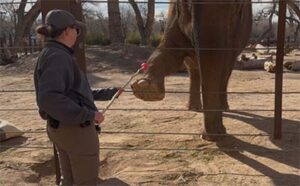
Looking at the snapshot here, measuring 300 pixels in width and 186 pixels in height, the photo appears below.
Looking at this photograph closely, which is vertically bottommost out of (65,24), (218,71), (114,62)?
(114,62)

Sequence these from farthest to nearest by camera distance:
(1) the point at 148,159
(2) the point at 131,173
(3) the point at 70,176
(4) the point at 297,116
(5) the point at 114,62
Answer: (5) the point at 114,62 < (4) the point at 297,116 < (1) the point at 148,159 < (2) the point at 131,173 < (3) the point at 70,176

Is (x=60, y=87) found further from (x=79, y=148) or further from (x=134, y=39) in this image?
(x=134, y=39)

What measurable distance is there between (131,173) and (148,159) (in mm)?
461

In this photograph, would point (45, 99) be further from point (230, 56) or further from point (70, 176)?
point (230, 56)

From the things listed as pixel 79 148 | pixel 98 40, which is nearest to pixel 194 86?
pixel 79 148

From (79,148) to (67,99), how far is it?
0.37 metres

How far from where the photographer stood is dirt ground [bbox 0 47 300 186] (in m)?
4.24

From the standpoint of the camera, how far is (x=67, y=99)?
2.90m

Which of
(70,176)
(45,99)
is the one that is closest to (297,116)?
(70,176)

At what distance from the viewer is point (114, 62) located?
15242 millimetres

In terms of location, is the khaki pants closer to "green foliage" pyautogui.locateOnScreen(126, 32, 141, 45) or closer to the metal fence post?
the metal fence post

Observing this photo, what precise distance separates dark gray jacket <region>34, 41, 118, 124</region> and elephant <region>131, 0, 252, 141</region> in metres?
1.54

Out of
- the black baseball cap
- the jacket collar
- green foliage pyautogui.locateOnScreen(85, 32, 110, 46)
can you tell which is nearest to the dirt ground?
the jacket collar

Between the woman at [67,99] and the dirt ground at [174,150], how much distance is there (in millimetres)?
887
